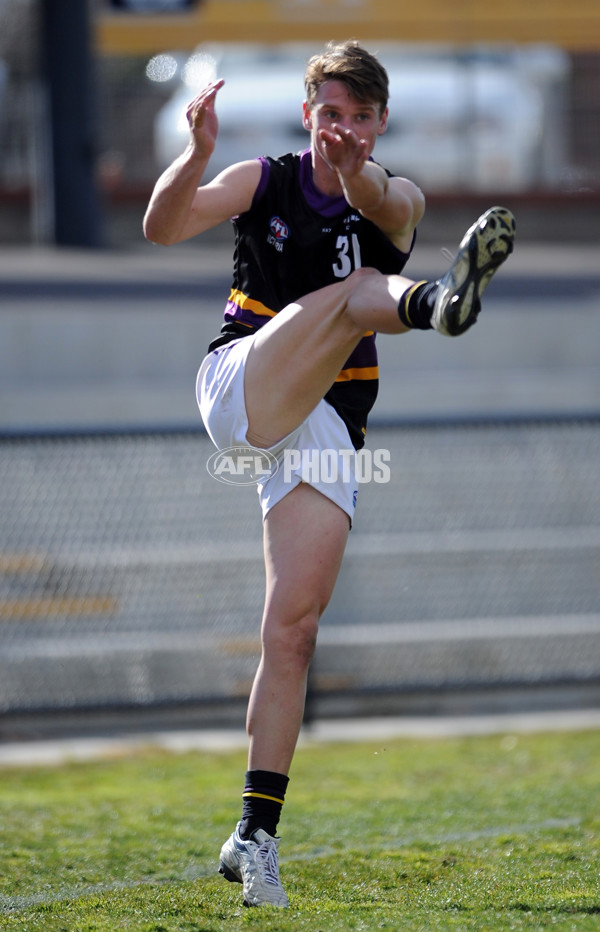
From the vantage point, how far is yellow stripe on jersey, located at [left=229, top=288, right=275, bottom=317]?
3.32 metres

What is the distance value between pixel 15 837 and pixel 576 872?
1.80 metres

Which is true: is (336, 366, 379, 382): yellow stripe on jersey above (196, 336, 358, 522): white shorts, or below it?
above

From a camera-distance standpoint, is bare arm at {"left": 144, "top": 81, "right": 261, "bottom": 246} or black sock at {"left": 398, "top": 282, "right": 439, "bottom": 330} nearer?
black sock at {"left": 398, "top": 282, "right": 439, "bottom": 330}

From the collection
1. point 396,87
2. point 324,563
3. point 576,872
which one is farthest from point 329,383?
point 396,87

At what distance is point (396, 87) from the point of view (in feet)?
50.5

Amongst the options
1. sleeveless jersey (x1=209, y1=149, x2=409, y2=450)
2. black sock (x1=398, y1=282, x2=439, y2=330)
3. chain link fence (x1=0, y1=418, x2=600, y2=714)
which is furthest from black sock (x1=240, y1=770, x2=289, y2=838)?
chain link fence (x1=0, y1=418, x2=600, y2=714)

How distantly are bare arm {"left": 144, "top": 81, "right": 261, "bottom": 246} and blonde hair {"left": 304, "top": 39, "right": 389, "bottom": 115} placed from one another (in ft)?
0.77

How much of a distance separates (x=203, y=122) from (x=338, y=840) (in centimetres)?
231

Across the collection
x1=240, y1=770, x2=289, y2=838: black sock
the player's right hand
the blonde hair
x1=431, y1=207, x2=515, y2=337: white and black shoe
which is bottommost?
x1=240, y1=770, x2=289, y2=838: black sock

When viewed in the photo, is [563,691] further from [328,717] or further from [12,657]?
[12,657]

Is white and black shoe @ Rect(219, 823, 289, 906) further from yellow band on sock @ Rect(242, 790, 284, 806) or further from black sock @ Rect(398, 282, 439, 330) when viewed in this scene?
black sock @ Rect(398, 282, 439, 330)

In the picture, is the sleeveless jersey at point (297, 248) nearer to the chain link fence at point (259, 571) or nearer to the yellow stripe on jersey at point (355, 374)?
the yellow stripe on jersey at point (355, 374)

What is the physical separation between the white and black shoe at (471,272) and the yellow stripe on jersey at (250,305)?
57cm

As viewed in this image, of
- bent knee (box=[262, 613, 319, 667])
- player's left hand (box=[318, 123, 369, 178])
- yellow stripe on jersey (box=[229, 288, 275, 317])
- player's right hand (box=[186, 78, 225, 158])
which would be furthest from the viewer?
yellow stripe on jersey (box=[229, 288, 275, 317])
